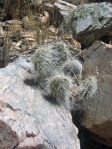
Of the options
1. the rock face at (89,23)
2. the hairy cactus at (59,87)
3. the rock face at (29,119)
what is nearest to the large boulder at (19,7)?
the rock face at (89,23)

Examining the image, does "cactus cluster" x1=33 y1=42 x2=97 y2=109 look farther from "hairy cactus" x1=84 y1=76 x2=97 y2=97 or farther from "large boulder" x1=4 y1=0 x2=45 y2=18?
"large boulder" x1=4 y1=0 x2=45 y2=18

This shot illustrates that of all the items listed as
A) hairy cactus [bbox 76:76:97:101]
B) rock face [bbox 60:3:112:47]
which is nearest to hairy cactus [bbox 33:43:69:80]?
hairy cactus [bbox 76:76:97:101]

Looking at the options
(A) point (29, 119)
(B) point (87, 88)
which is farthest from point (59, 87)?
(A) point (29, 119)

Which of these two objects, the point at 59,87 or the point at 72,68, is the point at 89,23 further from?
the point at 59,87

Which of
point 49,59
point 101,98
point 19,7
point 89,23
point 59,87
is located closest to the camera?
point 59,87

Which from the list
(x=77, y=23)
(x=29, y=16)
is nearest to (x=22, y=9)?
(x=29, y=16)

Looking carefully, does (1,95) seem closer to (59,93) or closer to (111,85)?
(59,93)
